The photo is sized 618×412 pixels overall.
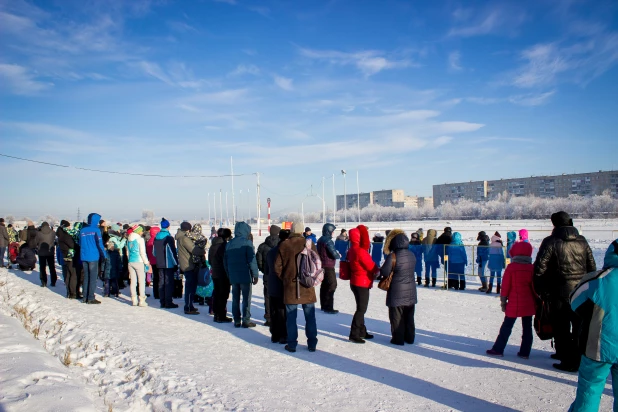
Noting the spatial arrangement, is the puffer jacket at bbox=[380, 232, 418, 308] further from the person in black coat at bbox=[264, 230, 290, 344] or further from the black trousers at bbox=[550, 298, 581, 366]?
the black trousers at bbox=[550, 298, 581, 366]

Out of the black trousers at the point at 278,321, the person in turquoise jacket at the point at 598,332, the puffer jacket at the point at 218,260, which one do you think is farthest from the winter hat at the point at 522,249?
the puffer jacket at the point at 218,260

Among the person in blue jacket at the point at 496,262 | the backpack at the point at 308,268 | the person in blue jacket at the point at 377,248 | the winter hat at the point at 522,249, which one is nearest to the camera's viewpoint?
the winter hat at the point at 522,249

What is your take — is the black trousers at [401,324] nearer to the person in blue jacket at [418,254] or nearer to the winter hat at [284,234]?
the winter hat at [284,234]

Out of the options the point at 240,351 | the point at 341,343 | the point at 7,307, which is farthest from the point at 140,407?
the point at 7,307

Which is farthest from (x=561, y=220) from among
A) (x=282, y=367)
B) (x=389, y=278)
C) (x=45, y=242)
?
(x=45, y=242)

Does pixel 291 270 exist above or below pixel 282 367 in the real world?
above

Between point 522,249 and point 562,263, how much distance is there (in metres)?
0.68

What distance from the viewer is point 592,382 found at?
3.54 m

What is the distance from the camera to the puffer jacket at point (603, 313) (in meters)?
3.44

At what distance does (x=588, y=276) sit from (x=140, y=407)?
4.44 metres

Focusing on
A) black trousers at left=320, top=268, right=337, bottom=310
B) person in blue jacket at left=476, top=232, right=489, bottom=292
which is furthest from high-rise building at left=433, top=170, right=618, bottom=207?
black trousers at left=320, top=268, right=337, bottom=310

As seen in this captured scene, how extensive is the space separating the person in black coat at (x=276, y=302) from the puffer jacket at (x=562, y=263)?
350 centimetres

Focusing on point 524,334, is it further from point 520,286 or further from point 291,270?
point 291,270

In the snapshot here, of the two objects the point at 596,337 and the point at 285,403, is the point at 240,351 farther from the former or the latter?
the point at 596,337
